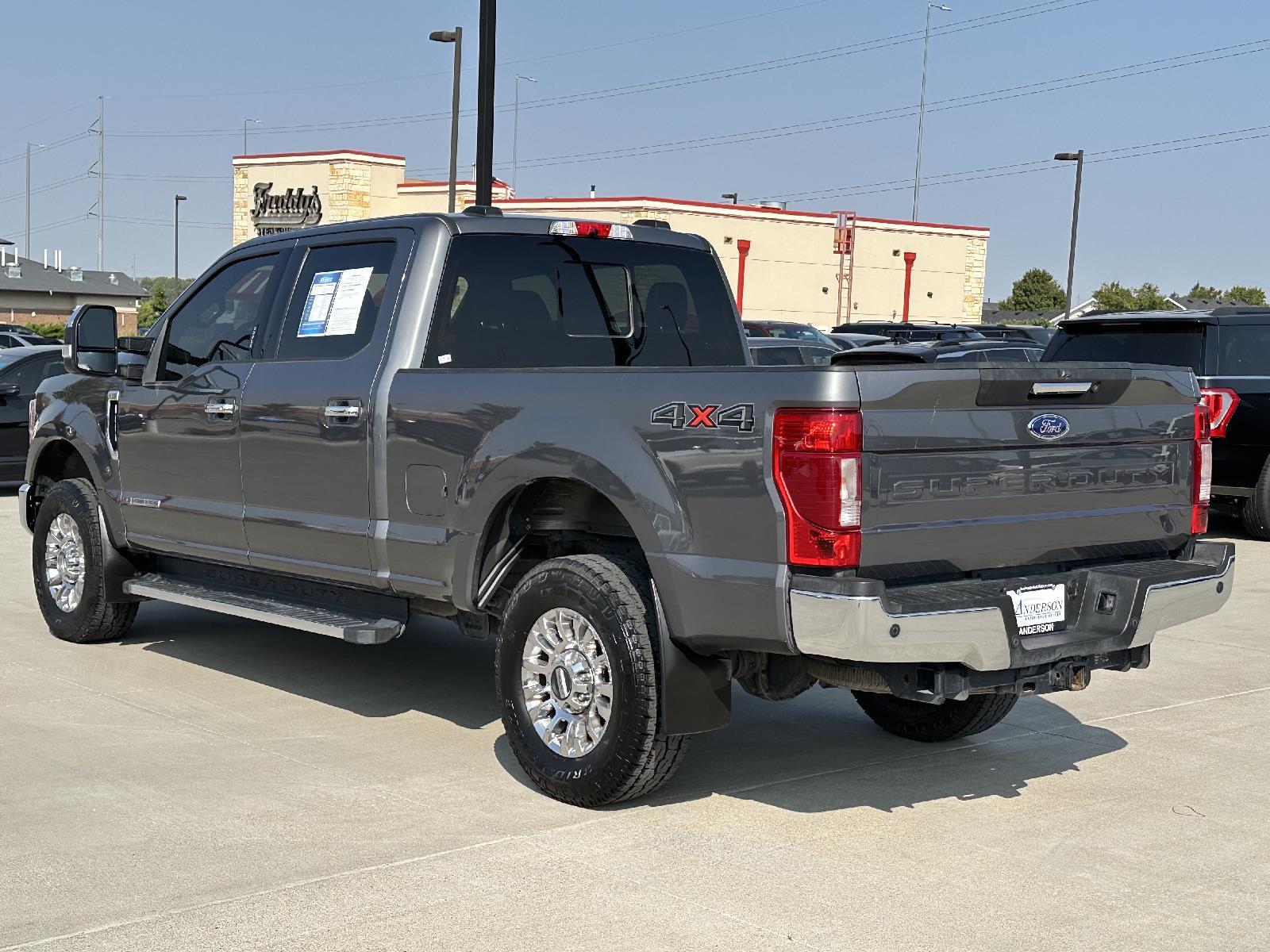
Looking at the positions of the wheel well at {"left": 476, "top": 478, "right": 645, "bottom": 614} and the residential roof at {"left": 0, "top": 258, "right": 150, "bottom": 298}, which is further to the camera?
the residential roof at {"left": 0, "top": 258, "right": 150, "bottom": 298}

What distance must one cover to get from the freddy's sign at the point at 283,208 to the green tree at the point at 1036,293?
7001 centimetres

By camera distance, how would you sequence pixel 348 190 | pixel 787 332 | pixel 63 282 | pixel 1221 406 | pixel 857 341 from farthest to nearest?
1. pixel 63 282
2. pixel 348 190
3. pixel 787 332
4. pixel 857 341
5. pixel 1221 406

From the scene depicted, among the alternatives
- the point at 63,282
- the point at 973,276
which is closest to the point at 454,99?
the point at 973,276

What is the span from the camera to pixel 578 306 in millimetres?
6754

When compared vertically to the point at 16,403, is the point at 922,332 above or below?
above

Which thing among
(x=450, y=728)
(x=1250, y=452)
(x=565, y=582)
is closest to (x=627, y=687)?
(x=565, y=582)

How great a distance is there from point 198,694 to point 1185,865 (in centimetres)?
436

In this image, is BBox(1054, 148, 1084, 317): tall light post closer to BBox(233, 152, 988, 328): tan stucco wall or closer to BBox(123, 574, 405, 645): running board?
BBox(233, 152, 988, 328): tan stucco wall

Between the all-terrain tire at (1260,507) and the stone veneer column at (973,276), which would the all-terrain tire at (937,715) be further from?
the stone veneer column at (973,276)

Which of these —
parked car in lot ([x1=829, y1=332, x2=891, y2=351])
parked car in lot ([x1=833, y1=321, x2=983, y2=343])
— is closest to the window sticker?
parked car in lot ([x1=829, y1=332, x2=891, y2=351])

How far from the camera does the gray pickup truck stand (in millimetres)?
4777

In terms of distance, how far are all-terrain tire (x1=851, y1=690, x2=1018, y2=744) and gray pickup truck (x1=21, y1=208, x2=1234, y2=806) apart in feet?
0.04

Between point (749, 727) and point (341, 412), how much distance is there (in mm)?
2216

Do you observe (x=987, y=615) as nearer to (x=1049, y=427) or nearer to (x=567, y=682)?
(x=1049, y=427)
